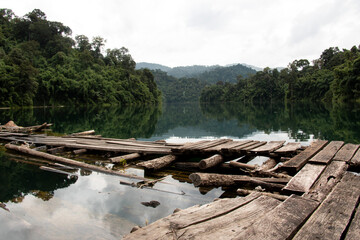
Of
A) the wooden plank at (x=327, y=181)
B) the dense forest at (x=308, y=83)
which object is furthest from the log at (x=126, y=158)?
the dense forest at (x=308, y=83)

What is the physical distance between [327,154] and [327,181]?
2189 millimetres

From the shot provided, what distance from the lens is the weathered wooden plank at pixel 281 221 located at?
229 centimetres

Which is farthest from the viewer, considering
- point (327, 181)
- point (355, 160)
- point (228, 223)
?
point (355, 160)

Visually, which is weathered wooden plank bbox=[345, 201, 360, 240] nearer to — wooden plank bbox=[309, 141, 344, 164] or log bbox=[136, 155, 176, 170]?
wooden plank bbox=[309, 141, 344, 164]

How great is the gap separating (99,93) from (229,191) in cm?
7048

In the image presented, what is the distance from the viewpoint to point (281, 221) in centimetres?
253

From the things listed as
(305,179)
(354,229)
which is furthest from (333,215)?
(305,179)

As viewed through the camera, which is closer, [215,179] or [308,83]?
[215,179]

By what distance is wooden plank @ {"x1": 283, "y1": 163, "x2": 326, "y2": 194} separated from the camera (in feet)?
12.5

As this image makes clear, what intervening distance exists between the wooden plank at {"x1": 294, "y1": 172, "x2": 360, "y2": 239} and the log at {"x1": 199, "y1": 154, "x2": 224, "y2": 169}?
2605 millimetres

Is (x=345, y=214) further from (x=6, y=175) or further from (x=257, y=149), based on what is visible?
(x=6, y=175)

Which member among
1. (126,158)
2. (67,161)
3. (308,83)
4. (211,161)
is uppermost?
(308,83)

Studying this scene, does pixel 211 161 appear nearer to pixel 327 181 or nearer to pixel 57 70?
pixel 327 181

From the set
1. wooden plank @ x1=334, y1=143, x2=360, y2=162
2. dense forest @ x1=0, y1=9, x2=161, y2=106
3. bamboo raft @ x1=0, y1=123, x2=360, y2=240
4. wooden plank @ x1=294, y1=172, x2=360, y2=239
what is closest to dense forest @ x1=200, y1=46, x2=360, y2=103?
dense forest @ x1=0, y1=9, x2=161, y2=106
